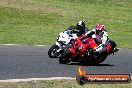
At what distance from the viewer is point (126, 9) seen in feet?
127

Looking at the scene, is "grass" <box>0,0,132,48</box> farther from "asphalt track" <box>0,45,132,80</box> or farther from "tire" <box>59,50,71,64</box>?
"tire" <box>59,50,71,64</box>

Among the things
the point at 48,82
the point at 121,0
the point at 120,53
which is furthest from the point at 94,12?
the point at 48,82

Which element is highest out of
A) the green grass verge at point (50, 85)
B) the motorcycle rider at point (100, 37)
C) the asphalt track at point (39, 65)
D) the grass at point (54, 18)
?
the green grass verge at point (50, 85)

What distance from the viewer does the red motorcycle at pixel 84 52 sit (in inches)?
598

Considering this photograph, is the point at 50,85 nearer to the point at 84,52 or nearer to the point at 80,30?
the point at 84,52

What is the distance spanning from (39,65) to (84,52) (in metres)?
1.71

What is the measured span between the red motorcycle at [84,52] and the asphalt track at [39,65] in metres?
0.29

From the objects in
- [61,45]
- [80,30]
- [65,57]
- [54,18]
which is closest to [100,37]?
[80,30]

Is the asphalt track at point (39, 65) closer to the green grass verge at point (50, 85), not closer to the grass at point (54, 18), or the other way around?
the green grass verge at point (50, 85)

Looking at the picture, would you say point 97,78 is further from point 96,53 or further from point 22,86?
point 96,53

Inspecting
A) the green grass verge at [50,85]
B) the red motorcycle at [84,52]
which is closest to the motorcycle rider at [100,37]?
the red motorcycle at [84,52]

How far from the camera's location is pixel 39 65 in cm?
1437

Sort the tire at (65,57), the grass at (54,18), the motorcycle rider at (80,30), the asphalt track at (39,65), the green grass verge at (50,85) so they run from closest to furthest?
the green grass verge at (50,85)
the asphalt track at (39,65)
the tire at (65,57)
the motorcycle rider at (80,30)
the grass at (54,18)

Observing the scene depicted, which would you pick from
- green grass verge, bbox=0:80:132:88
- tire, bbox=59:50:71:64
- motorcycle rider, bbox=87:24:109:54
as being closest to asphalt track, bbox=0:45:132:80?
tire, bbox=59:50:71:64
